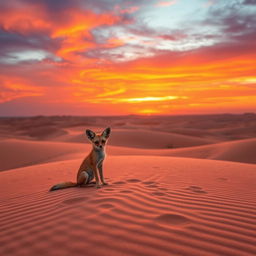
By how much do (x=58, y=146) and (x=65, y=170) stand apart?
9674 mm

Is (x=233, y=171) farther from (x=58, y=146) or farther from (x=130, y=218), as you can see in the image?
(x=58, y=146)

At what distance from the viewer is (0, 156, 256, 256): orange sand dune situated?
7.55 ft

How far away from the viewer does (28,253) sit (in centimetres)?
227

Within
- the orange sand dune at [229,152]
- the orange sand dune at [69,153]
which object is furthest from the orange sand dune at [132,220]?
the orange sand dune at [229,152]

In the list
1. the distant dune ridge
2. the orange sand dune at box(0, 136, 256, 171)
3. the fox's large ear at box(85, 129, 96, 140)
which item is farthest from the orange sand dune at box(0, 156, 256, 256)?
the orange sand dune at box(0, 136, 256, 171)

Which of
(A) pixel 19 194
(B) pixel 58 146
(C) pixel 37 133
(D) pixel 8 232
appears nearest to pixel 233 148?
(B) pixel 58 146

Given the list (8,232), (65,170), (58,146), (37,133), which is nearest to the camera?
(8,232)

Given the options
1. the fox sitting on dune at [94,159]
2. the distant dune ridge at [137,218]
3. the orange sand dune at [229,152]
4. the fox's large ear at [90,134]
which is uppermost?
the fox's large ear at [90,134]

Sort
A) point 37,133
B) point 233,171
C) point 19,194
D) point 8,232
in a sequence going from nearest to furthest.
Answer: point 8,232, point 19,194, point 233,171, point 37,133

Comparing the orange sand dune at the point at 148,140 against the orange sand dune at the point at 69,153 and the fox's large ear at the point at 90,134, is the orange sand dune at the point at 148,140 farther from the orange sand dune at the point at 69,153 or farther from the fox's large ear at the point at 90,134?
the fox's large ear at the point at 90,134

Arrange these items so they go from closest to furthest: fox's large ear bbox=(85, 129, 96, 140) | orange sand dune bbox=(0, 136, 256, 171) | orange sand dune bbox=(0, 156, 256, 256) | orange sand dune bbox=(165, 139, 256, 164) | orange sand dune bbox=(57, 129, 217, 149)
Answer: orange sand dune bbox=(0, 156, 256, 256), fox's large ear bbox=(85, 129, 96, 140), orange sand dune bbox=(165, 139, 256, 164), orange sand dune bbox=(0, 136, 256, 171), orange sand dune bbox=(57, 129, 217, 149)

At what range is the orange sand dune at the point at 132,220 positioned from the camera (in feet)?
7.55

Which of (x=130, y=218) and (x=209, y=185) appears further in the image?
(x=209, y=185)

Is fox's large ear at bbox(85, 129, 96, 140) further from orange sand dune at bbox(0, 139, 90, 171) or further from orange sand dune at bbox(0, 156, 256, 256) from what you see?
orange sand dune at bbox(0, 139, 90, 171)
